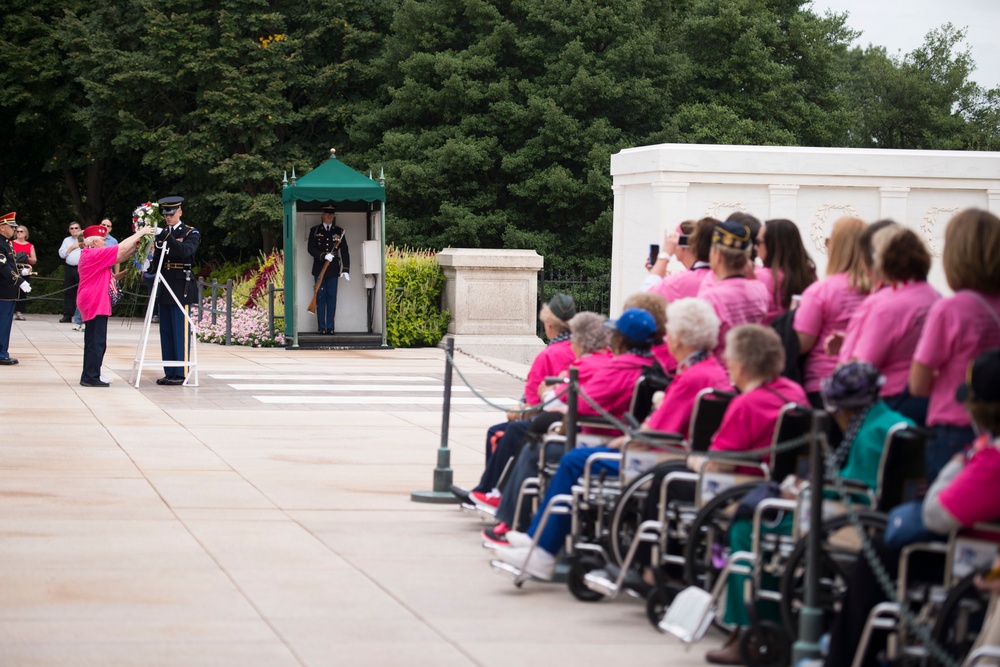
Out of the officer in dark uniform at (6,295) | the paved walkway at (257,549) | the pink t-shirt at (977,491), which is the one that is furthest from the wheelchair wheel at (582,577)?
the officer in dark uniform at (6,295)

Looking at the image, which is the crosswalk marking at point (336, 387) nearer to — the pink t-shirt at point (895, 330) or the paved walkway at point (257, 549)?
the paved walkway at point (257, 549)

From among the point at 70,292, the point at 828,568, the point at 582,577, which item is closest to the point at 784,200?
the point at 582,577

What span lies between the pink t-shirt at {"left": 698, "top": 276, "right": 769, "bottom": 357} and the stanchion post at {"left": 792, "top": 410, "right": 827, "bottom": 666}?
2328mm

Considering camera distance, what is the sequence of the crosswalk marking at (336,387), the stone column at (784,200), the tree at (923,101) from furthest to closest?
1. the tree at (923,101)
2. the stone column at (784,200)
3. the crosswalk marking at (336,387)

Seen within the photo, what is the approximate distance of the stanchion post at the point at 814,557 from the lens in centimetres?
522

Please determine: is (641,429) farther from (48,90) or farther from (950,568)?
(48,90)

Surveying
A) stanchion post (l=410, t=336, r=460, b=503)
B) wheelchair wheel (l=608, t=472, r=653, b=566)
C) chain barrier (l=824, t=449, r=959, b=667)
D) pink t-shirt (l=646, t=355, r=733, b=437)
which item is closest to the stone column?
stanchion post (l=410, t=336, r=460, b=503)

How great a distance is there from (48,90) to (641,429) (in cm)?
3490

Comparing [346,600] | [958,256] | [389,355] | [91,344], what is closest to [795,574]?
[958,256]

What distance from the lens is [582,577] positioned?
7.13 metres

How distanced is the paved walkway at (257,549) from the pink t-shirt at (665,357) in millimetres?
1489

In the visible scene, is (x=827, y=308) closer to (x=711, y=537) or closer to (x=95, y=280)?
(x=711, y=537)

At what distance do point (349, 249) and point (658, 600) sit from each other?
714 inches

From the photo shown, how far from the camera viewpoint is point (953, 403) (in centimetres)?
551
